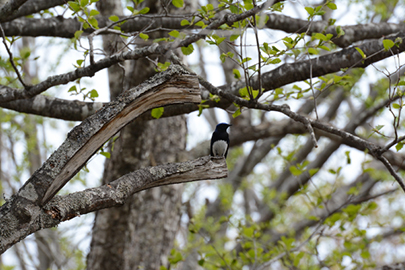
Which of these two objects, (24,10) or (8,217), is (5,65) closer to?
(24,10)

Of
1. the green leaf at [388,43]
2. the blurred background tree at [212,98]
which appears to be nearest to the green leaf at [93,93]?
the blurred background tree at [212,98]

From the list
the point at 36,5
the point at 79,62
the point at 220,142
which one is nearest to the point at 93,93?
the point at 79,62

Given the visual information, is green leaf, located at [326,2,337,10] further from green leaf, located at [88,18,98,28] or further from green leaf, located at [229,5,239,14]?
green leaf, located at [88,18,98,28]

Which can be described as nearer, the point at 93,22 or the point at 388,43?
the point at 388,43

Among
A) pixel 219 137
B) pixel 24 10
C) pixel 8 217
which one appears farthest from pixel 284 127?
pixel 8 217

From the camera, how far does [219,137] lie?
17.9 feet

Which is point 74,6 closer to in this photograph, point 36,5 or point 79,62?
point 79,62

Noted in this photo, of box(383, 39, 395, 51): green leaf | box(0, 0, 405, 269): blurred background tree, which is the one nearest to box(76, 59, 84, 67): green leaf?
box(0, 0, 405, 269): blurred background tree

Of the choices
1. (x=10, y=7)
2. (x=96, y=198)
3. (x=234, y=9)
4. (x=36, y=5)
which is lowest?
(x=96, y=198)

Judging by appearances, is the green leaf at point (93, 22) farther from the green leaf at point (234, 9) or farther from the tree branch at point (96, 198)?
the tree branch at point (96, 198)

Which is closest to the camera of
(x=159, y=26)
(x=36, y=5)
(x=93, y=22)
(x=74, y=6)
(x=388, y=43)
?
(x=388, y=43)

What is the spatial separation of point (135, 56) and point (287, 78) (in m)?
1.68

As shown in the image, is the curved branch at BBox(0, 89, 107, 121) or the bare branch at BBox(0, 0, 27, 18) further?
the curved branch at BBox(0, 89, 107, 121)

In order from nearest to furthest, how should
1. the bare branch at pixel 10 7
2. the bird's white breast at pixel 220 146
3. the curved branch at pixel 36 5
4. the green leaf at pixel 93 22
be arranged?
1. the green leaf at pixel 93 22
2. the bare branch at pixel 10 7
3. the curved branch at pixel 36 5
4. the bird's white breast at pixel 220 146
